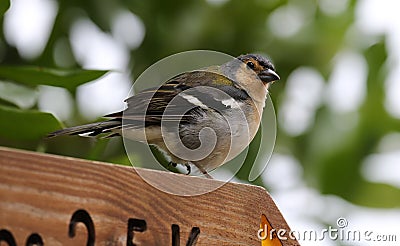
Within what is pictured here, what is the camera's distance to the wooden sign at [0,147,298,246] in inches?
60.6

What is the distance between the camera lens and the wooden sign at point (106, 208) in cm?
154

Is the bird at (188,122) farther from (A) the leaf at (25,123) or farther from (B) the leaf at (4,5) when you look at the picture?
(B) the leaf at (4,5)

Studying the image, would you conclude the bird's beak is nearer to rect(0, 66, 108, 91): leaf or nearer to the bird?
the bird

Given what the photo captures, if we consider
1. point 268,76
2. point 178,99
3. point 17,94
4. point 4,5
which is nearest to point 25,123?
point 17,94

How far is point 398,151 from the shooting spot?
3758 mm

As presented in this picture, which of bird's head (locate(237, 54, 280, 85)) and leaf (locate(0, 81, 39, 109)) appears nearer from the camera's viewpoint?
leaf (locate(0, 81, 39, 109))

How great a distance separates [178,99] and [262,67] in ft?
1.86

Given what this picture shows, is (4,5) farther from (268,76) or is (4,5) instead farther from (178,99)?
(268,76)

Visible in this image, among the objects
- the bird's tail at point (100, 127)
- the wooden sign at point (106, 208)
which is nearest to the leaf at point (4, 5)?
the bird's tail at point (100, 127)

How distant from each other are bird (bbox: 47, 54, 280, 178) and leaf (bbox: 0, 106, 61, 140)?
0.35ft

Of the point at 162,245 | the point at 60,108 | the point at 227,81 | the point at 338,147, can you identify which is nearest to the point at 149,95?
the point at 227,81

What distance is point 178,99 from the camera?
247 cm

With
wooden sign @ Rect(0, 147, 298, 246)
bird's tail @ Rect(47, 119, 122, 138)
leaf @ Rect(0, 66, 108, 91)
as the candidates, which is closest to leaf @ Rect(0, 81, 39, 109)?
leaf @ Rect(0, 66, 108, 91)

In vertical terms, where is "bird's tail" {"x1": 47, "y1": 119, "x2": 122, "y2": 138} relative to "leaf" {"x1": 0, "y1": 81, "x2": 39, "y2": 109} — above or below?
below
